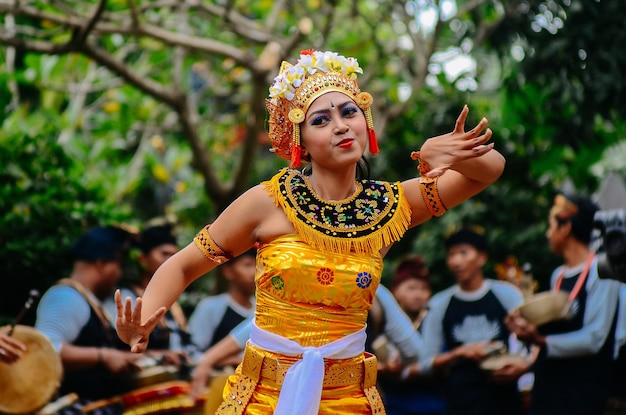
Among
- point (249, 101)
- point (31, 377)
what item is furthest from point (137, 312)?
point (249, 101)

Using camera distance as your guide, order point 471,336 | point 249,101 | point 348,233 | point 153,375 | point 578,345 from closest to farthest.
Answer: point 348,233 < point 578,345 < point 153,375 < point 471,336 < point 249,101

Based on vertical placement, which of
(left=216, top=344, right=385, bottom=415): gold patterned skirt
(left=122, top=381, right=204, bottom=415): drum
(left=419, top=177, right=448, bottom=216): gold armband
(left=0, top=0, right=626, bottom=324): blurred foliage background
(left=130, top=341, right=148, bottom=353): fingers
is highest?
(left=0, top=0, right=626, bottom=324): blurred foliage background

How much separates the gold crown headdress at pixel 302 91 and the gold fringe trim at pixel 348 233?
18 cm

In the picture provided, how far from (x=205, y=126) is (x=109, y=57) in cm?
465

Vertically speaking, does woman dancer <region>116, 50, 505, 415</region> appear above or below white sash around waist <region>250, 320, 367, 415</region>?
above

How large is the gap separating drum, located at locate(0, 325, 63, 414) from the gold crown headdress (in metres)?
2.24

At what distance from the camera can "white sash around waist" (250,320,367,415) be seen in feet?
11.8

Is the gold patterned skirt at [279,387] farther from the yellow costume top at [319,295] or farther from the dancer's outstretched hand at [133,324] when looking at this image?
the dancer's outstretched hand at [133,324]

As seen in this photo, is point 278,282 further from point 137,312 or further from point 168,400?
point 168,400

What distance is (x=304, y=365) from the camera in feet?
12.0

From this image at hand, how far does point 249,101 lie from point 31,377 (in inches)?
273

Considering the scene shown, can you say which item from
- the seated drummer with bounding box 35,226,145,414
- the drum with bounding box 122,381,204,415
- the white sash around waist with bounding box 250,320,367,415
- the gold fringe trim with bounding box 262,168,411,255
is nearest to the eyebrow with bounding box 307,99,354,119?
the gold fringe trim with bounding box 262,168,411,255

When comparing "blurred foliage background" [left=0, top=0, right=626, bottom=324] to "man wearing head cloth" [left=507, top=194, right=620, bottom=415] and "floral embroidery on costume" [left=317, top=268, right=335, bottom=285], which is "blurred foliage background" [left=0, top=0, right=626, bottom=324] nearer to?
"man wearing head cloth" [left=507, top=194, right=620, bottom=415]

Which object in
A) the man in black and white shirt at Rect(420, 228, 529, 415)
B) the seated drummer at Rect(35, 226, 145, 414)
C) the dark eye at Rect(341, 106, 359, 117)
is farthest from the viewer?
the man in black and white shirt at Rect(420, 228, 529, 415)
